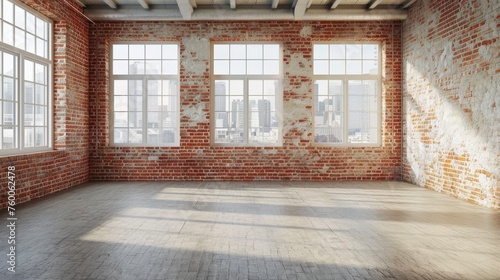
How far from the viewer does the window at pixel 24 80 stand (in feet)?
18.0

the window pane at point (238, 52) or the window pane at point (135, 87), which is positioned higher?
the window pane at point (238, 52)

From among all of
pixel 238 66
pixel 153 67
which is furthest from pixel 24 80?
pixel 238 66

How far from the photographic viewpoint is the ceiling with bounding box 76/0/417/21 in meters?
7.72

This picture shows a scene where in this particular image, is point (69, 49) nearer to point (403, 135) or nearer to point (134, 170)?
point (134, 170)

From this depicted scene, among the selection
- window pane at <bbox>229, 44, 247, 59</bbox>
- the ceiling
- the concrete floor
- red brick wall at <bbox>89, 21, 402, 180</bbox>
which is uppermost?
the ceiling

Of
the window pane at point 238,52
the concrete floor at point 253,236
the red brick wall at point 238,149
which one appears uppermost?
the window pane at point 238,52

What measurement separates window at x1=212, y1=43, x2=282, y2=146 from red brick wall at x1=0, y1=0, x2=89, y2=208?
2630 millimetres

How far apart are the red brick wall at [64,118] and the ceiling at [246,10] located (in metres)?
0.71

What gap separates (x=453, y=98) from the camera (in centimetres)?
626

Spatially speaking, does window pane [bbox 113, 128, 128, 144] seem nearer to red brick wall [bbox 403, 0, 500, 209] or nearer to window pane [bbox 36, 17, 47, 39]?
window pane [bbox 36, 17, 47, 39]

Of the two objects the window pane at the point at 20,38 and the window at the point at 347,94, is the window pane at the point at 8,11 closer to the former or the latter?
the window pane at the point at 20,38

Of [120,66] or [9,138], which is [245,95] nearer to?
[120,66]

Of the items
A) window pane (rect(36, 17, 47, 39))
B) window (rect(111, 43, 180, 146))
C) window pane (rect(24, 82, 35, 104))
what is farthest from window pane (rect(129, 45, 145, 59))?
window pane (rect(24, 82, 35, 104))

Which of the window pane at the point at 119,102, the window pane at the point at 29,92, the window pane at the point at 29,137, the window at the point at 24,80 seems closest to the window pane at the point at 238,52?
the window pane at the point at 119,102
